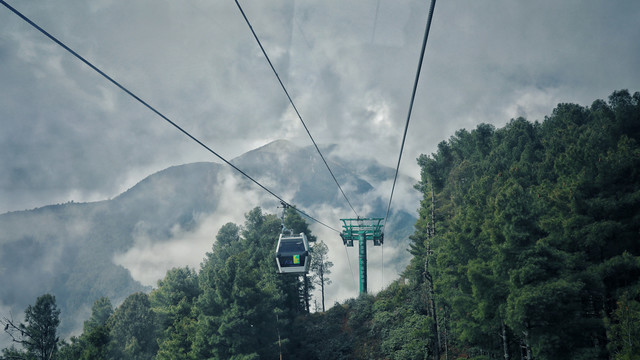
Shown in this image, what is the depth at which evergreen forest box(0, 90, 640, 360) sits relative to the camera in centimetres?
1548

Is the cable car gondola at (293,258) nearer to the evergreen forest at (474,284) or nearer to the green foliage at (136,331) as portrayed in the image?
the evergreen forest at (474,284)

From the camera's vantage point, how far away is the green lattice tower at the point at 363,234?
44594mm

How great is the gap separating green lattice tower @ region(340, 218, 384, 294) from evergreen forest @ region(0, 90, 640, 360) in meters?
4.04

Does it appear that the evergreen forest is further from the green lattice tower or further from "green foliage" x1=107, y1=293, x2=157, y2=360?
the green lattice tower

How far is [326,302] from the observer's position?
5644cm

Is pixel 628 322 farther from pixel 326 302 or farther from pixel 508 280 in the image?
pixel 326 302

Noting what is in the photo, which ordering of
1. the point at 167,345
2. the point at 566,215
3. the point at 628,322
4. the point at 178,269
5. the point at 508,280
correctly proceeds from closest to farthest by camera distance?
1. the point at 628,322
2. the point at 508,280
3. the point at 566,215
4. the point at 167,345
5. the point at 178,269

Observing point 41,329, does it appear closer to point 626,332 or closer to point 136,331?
point 136,331

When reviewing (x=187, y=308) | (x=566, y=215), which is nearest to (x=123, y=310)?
(x=187, y=308)

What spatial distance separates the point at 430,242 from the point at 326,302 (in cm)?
3643

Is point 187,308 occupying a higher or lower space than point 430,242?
lower

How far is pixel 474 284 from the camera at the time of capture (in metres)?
17.8

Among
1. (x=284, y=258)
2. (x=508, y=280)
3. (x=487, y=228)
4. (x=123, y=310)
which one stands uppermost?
(x=487, y=228)

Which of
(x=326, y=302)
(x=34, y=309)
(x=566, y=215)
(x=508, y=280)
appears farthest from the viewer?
(x=326, y=302)
